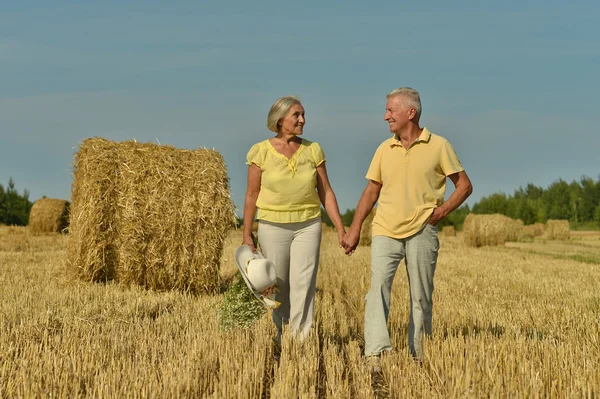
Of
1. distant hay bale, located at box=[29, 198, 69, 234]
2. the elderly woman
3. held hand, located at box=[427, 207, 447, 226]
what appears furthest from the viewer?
distant hay bale, located at box=[29, 198, 69, 234]

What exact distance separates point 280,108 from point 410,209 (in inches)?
50.6

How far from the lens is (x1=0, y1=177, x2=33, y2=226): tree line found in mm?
44094

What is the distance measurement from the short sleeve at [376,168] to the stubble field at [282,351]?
1.29 meters

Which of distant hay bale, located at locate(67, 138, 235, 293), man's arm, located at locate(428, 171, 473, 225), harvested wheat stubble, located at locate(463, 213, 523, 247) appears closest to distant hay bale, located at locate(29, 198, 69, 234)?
harvested wheat stubble, located at locate(463, 213, 523, 247)

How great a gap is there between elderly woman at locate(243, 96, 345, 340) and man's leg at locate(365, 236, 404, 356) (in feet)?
1.16

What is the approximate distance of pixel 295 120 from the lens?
16.9 feet

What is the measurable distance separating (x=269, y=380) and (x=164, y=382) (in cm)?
80

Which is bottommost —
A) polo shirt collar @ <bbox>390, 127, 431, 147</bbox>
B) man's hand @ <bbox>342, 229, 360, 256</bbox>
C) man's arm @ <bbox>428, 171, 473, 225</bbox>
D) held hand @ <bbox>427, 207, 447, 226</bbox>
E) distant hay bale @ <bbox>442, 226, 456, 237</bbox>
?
man's hand @ <bbox>342, 229, 360, 256</bbox>

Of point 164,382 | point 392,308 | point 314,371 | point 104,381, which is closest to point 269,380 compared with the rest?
point 314,371

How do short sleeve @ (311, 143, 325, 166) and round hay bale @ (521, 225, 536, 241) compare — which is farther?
round hay bale @ (521, 225, 536, 241)

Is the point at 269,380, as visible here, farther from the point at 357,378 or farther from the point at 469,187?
the point at 469,187

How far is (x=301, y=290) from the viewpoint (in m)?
5.18

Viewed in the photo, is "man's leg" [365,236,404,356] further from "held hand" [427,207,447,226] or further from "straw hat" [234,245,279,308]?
"straw hat" [234,245,279,308]

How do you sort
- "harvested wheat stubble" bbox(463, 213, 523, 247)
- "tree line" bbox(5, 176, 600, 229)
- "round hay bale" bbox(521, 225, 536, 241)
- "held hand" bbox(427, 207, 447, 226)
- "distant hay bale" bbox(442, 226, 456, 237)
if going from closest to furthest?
"held hand" bbox(427, 207, 447, 226) → "harvested wheat stubble" bbox(463, 213, 523, 247) → "distant hay bale" bbox(442, 226, 456, 237) → "round hay bale" bbox(521, 225, 536, 241) → "tree line" bbox(5, 176, 600, 229)
